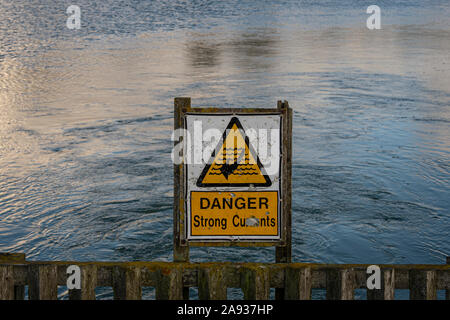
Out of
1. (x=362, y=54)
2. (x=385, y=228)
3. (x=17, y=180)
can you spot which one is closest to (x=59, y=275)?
(x=385, y=228)

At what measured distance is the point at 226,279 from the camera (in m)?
4.31

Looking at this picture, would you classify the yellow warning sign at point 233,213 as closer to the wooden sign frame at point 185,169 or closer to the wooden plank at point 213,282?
the wooden sign frame at point 185,169

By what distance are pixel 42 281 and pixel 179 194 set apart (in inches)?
43.3

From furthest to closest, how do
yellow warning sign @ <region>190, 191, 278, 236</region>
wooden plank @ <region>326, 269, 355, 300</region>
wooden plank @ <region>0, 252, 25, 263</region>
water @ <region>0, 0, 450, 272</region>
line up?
water @ <region>0, 0, 450, 272</region> < yellow warning sign @ <region>190, 191, 278, 236</region> < wooden plank @ <region>0, 252, 25, 263</region> < wooden plank @ <region>326, 269, 355, 300</region>

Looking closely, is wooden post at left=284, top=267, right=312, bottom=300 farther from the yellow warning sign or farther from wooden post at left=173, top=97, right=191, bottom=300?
wooden post at left=173, top=97, right=191, bottom=300

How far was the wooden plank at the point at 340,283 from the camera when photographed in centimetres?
424

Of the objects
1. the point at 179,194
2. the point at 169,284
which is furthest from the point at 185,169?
the point at 169,284

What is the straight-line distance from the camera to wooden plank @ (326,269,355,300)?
424cm

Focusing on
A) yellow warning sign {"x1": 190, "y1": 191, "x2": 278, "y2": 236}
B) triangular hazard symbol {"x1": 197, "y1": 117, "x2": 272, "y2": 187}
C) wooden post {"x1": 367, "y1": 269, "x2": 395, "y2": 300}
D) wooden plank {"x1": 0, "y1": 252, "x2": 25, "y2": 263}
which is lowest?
wooden post {"x1": 367, "y1": 269, "x2": 395, "y2": 300}

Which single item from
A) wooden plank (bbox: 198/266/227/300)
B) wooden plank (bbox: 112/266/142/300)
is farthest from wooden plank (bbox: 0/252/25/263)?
wooden plank (bbox: 198/266/227/300)

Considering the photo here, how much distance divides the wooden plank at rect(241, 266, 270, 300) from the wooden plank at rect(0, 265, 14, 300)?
1532 mm

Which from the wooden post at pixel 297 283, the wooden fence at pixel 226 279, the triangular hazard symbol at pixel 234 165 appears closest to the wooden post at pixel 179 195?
the triangular hazard symbol at pixel 234 165

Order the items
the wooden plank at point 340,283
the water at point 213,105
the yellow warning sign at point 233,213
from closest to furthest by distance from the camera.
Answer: the wooden plank at point 340,283 → the yellow warning sign at point 233,213 → the water at point 213,105
